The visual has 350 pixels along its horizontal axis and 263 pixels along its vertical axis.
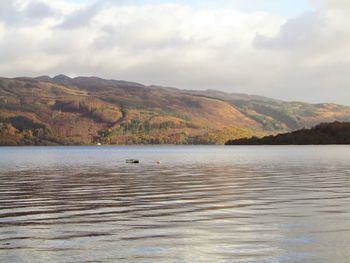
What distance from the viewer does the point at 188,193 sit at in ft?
158

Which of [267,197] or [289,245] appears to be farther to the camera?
[267,197]

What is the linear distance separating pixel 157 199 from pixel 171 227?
1456 cm

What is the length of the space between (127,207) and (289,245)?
16083 millimetres

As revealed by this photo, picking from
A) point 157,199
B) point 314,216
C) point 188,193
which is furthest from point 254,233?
point 188,193

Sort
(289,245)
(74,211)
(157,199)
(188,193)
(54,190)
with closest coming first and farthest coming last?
(289,245), (74,211), (157,199), (188,193), (54,190)

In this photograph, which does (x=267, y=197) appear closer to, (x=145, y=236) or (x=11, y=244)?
(x=145, y=236)

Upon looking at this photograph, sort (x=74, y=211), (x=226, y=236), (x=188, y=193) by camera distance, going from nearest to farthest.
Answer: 1. (x=226, y=236)
2. (x=74, y=211)
3. (x=188, y=193)

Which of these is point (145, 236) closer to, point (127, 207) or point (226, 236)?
point (226, 236)

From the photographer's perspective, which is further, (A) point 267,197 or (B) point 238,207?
(A) point 267,197

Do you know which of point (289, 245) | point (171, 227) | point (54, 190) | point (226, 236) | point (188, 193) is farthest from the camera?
point (54, 190)

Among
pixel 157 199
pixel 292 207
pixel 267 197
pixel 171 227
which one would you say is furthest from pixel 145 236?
pixel 267 197

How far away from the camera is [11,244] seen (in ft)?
80.7

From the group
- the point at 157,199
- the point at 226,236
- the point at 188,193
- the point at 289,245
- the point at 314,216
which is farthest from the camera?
the point at 188,193

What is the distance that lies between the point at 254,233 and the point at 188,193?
21.4 metres
